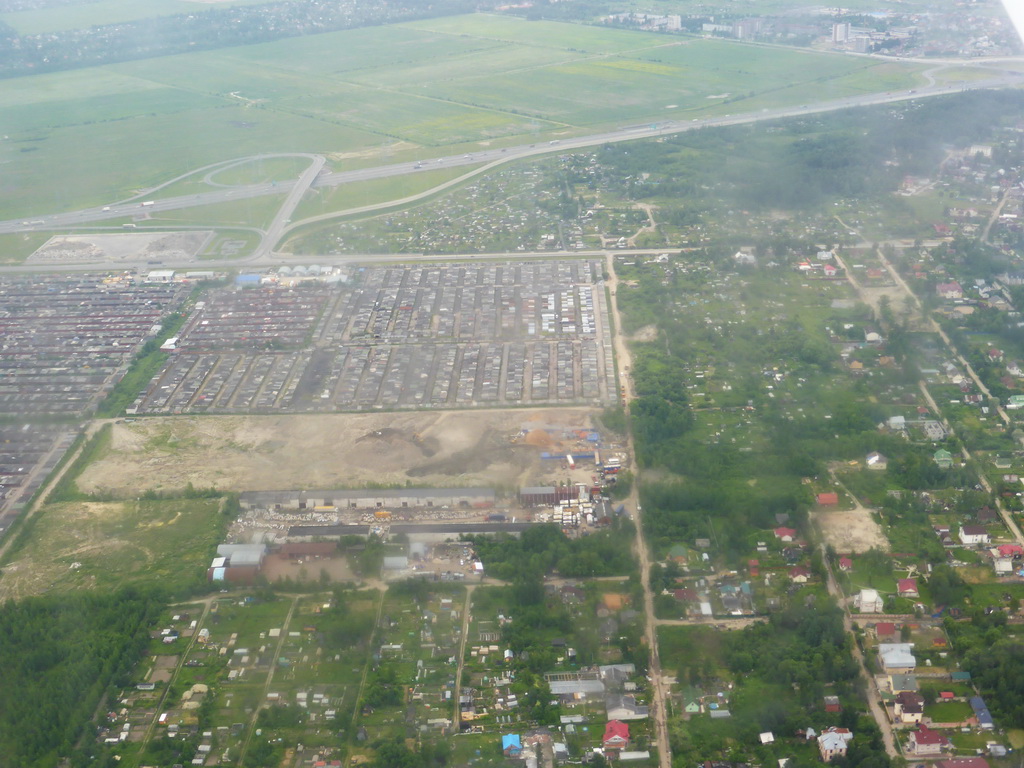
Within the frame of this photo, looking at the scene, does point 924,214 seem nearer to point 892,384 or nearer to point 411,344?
point 892,384

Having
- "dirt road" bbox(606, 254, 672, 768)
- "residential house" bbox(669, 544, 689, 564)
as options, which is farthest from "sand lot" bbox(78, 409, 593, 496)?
"residential house" bbox(669, 544, 689, 564)

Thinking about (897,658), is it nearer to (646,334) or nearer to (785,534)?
(785,534)

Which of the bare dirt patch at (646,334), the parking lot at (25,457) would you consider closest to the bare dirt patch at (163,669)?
the parking lot at (25,457)

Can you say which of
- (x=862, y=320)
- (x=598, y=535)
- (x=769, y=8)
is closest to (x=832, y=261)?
(x=862, y=320)

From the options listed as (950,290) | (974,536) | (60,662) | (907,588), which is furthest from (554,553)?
(950,290)

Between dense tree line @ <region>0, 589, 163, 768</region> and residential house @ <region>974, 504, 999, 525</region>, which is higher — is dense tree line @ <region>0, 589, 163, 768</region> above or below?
below

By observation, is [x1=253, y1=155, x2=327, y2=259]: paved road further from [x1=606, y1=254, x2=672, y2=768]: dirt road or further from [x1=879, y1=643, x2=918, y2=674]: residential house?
[x1=879, y1=643, x2=918, y2=674]: residential house
